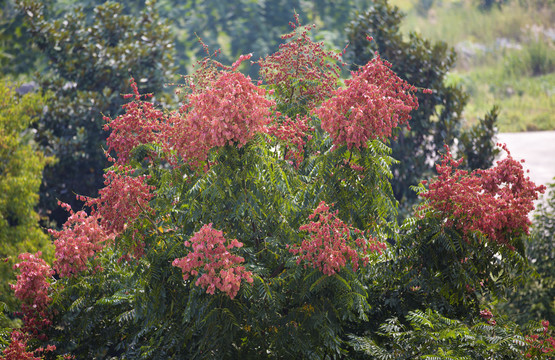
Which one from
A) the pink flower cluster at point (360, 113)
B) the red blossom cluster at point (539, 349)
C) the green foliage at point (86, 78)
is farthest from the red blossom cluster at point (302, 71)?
the green foliage at point (86, 78)

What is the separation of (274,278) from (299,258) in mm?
352

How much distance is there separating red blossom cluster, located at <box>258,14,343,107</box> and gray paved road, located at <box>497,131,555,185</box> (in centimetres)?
1149

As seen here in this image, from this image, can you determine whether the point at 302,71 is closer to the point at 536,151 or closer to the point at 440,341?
the point at 440,341

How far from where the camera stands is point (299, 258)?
4.74 m

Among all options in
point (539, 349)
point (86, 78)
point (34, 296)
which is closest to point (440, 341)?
point (539, 349)

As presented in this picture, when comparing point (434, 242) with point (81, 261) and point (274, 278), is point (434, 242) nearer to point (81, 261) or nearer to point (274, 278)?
point (274, 278)

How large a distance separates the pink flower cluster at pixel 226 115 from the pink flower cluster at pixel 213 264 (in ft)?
2.41

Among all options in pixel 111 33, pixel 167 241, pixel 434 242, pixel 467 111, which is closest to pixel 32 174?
pixel 111 33

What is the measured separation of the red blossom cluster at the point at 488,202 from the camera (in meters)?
5.19

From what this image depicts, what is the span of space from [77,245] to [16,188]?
4306 mm

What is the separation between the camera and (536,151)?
19359 millimetres

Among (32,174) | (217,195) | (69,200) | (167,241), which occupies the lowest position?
(69,200)

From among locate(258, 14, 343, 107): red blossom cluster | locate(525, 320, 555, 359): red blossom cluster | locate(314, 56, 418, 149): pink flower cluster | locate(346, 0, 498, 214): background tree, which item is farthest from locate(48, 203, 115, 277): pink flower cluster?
locate(346, 0, 498, 214): background tree

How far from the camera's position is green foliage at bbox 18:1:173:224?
11.6m
